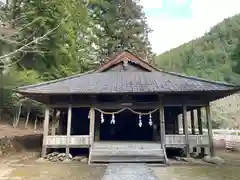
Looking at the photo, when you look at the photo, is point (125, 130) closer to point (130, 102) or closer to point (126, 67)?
point (126, 67)

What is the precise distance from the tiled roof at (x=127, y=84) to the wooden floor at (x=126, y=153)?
2.83 metres

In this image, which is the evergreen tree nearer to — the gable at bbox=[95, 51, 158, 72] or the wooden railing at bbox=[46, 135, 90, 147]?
the gable at bbox=[95, 51, 158, 72]

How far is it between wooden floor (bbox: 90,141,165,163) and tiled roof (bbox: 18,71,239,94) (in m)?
2.83

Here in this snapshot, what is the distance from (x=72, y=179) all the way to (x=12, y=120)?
17597 millimetres

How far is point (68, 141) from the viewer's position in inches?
516

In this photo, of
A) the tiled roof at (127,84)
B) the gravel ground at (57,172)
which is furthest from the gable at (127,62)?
the gravel ground at (57,172)

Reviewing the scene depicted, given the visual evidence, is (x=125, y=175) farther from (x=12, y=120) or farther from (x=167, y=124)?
(x=12, y=120)

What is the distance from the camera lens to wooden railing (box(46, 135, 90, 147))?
1308 cm

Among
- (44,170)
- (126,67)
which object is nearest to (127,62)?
(126,67)

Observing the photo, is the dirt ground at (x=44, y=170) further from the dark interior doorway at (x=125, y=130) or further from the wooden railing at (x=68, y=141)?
the dark interior doorway at (x=125, y=130)

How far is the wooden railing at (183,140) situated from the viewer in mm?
12844

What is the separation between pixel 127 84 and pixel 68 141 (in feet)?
13.5

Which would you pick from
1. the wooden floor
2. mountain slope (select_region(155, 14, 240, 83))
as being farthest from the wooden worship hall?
mountain slope (select_region(155, 14, 240, 83))

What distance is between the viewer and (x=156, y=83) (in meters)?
13.7
